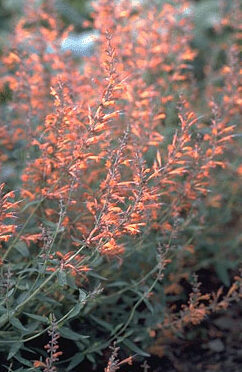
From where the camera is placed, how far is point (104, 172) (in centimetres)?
417

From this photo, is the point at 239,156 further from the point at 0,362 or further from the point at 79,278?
the point at 0,362

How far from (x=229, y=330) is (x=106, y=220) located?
217 cm

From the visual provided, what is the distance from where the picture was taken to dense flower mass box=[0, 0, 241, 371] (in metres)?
2.83

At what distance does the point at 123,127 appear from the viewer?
4355 mm

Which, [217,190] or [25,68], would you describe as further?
[217,190]

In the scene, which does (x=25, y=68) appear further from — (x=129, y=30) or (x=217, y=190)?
(x=217, y=190)

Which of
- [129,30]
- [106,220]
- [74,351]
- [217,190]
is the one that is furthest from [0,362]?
[129,30]

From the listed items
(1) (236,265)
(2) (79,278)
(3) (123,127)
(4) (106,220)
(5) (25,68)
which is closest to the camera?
(4) (106,220)

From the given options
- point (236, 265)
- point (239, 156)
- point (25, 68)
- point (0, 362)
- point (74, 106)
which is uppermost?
point (25, 68)

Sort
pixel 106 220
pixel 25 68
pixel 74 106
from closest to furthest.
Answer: pixel 106 220 → pixel 74 106 → pixel 25 68

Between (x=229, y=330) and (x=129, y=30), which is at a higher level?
(x=129, y=30)

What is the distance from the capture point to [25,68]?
3.97 metres

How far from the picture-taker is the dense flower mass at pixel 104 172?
9.28 feet

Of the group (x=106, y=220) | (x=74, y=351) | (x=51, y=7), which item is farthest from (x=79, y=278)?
(x=51, y=7)
